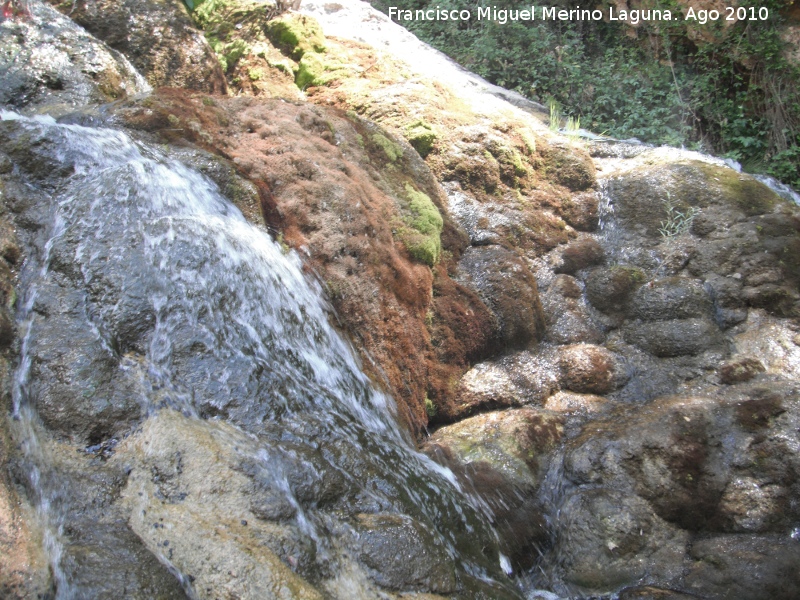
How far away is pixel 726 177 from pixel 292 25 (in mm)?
5070

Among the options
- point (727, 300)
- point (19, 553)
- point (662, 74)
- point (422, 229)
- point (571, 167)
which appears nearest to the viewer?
point (19, 553)

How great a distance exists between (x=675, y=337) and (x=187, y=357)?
405cm

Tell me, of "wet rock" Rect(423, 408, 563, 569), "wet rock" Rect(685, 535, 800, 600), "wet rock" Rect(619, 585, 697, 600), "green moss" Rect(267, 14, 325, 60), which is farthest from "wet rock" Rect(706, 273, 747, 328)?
"green moss" Rect(267, 14, 325, 60)

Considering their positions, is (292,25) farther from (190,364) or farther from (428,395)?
(190,364)

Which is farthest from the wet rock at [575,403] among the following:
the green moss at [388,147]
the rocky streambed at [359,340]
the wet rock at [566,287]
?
the green moss at [388,147]

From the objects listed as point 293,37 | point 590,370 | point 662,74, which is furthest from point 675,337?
point 662,74

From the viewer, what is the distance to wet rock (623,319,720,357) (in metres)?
5.32

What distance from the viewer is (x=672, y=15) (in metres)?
9.94

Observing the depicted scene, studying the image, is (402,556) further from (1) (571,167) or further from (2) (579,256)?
(1) (571,167)

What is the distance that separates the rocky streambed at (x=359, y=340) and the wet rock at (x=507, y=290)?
0.03 metres

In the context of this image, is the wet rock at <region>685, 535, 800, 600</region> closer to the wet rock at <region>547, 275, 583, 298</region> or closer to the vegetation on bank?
the wet rock at <region>547, 275, 583, 298</region>

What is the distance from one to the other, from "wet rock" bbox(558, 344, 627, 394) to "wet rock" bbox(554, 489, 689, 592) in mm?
1272

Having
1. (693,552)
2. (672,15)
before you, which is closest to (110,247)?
(693,552)

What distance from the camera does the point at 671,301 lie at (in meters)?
5.57
